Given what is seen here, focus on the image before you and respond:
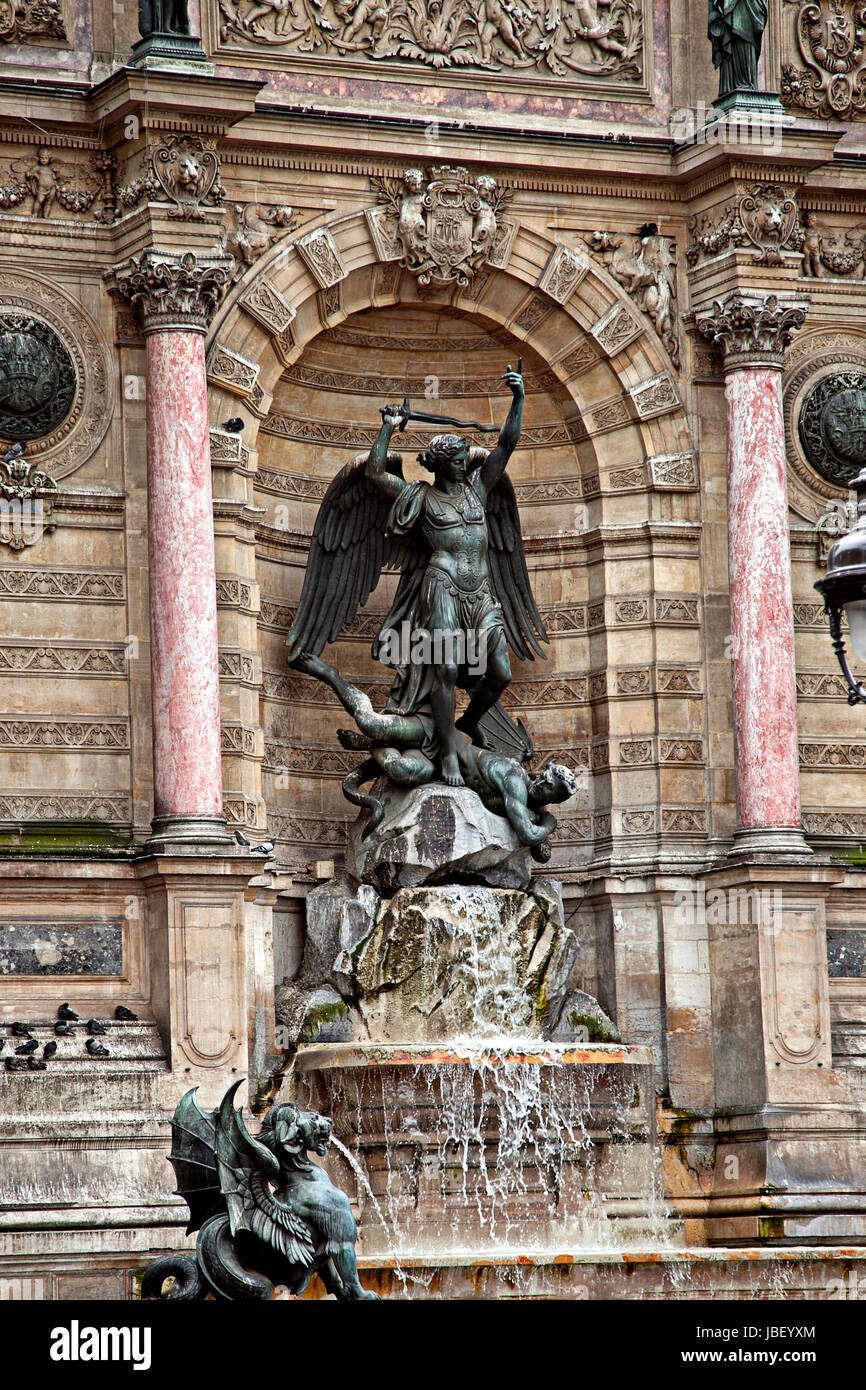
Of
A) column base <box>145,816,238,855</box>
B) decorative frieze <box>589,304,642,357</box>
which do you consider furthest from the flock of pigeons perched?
decorative frieze <box>589,304,642,357</box>

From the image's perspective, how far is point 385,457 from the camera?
73.9 ft

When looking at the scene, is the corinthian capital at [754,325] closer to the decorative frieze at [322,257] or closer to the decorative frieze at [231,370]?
the decorative frieze at [322,257]

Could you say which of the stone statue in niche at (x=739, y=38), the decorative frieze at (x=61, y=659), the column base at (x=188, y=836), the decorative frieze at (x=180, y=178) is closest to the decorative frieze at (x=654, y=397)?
the stone statue in niche at (x=739, y=38)

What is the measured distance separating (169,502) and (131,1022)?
3.96 metres

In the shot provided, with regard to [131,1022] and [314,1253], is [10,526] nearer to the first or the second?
[131,1022]

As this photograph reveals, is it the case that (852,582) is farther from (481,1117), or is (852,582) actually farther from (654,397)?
(654,397)

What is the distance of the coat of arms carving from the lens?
23.0 meters

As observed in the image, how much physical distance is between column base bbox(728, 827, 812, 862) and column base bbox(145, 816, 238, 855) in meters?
4.29

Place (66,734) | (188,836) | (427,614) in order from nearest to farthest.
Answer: (188,836) → (66,734) → (427,614)

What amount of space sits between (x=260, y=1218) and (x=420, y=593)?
8227mm

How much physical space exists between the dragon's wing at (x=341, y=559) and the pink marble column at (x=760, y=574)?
2.84 meters

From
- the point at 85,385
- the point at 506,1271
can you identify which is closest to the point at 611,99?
the point at 85,385

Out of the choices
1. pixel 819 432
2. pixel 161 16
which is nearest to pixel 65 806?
pixel 161 16

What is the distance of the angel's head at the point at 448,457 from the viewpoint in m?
22.4
